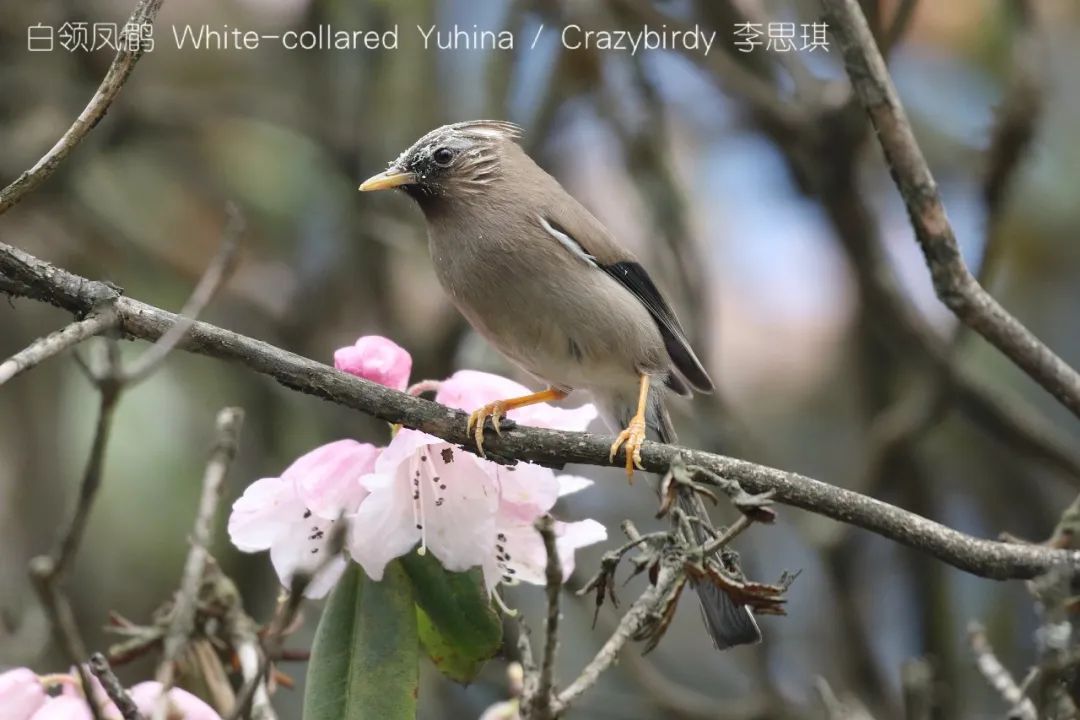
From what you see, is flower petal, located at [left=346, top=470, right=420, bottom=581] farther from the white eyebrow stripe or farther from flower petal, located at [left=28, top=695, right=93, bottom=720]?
the white eyebrow stripe

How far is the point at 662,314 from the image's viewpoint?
3918mm

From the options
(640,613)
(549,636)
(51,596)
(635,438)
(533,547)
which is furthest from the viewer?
(635,438)

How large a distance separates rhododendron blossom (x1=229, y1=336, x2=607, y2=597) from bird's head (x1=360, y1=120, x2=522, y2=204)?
5.06 ft

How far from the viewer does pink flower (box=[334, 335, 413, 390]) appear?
2.34m

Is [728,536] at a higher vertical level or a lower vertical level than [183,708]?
higher

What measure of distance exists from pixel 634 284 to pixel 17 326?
308 cm

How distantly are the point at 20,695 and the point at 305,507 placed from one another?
57 cm

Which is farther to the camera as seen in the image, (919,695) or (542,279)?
(542,279)

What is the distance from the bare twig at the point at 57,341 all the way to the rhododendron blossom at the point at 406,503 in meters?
0.41

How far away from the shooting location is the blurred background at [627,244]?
4496 mm

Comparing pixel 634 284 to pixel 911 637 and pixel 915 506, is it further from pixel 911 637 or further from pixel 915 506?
pixel 911 637

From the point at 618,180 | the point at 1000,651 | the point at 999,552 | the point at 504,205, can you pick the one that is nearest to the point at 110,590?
the point at 504,205

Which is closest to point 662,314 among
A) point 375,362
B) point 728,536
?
point 375,362

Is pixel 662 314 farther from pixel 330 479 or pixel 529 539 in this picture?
pixel 330 479
